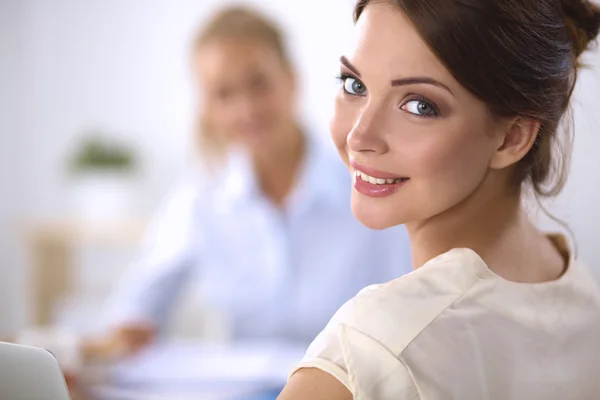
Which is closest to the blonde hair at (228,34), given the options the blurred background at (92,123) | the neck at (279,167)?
the neck at (279,167)

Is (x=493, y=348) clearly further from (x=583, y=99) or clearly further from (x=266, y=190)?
(x=266, y=190)

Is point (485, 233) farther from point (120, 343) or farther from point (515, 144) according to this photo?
point (120, 343)

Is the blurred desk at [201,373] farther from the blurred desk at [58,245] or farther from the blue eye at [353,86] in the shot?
the blurred desk at [58,245]

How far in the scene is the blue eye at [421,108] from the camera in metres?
0.65

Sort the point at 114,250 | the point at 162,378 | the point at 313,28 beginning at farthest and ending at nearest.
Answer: the point at 114,250 → the point at 313,28 → the point at 162,378

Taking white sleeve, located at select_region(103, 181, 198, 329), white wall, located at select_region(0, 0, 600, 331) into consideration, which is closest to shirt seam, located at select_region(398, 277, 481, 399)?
white sleeve, located at select_region(103, 181, 198, 329)

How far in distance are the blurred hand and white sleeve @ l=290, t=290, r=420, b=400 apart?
102cm

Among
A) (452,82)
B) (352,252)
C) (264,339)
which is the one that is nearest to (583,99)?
(452,82)

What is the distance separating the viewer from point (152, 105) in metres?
3.64

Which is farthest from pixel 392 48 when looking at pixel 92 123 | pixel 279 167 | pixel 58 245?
pixel 92 123

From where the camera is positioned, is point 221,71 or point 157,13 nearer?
point 221,71

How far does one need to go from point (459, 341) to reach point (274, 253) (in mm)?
1428

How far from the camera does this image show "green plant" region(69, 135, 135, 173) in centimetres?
334

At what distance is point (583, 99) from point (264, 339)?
1.27 metres
